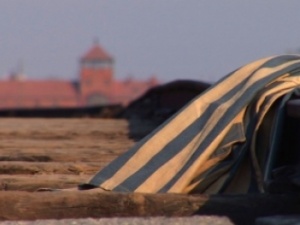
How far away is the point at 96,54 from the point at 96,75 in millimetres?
6293

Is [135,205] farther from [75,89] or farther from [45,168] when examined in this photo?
[75,89]

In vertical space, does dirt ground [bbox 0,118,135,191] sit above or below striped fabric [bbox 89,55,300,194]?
below

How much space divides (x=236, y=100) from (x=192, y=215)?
630 millimetres

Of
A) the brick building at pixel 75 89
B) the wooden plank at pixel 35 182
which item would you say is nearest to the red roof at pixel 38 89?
the brick building at pixel 75 89

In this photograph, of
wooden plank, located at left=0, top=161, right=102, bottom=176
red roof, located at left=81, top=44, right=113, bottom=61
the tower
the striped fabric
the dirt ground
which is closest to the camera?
the striped fabric

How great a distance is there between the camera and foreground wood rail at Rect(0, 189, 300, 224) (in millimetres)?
3236

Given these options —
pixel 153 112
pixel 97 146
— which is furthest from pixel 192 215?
pixel 153 112

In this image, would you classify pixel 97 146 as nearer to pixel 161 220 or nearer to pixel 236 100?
pixel 236 100

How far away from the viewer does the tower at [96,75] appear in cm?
6806

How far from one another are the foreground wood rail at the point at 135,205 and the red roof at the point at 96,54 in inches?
2874

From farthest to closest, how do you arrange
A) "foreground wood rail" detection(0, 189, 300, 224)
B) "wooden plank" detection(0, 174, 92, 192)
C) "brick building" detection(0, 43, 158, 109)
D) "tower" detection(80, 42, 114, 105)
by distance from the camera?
1. "tower" detection(80, 42, 114, 105)
2. "brick building" detection(0, 43, 158, 109)
3. "wooden plank" detection(0, 174, 92, 192)
4. "foreground wood rail" detection(0, 189, 300, 224)

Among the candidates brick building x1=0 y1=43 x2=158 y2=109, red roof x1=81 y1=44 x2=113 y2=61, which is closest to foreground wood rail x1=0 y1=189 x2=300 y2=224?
brick building x1=0 y1=43 x2=158 y2=109

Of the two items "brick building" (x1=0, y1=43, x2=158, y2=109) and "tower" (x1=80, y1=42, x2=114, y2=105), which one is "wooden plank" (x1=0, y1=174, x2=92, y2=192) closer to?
"brick building" (x1=0, y1=43, x2=158, y2=109)

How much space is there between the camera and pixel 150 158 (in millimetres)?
3797
